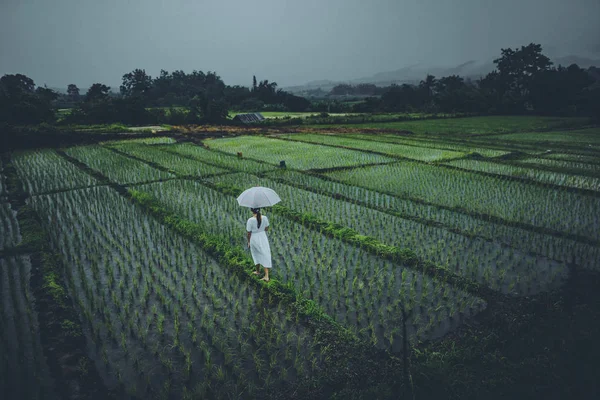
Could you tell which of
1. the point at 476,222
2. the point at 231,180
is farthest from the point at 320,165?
the point at 476,222

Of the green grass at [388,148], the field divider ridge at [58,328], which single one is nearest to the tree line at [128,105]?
the green grass at [388,148]

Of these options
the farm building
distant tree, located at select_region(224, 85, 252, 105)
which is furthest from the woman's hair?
distant tree, located at select_region(224, 85, 252, 105)

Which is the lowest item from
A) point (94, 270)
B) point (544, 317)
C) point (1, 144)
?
point (544, 317)

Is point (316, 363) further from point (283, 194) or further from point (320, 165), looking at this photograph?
point (320, 165)

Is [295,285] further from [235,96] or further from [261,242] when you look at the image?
[235,96]

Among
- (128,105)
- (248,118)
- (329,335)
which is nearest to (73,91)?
(128,105)

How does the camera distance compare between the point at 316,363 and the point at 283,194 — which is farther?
the point at 283,194
